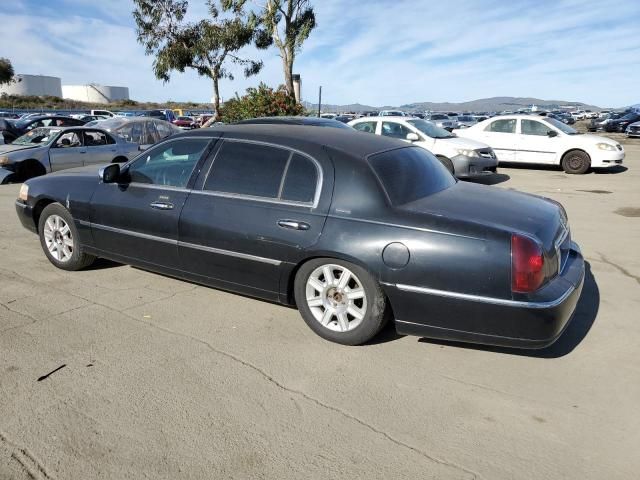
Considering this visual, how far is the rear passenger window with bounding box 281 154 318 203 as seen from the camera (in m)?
3.85

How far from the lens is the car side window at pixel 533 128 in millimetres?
14080

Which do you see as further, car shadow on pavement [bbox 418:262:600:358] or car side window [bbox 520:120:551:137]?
car side window [bbox 520:120:551:137]

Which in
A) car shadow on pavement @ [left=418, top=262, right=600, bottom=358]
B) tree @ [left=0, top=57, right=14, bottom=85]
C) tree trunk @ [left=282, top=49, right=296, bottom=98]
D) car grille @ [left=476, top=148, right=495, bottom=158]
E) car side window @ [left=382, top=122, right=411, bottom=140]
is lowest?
Answer: car shadow on pavement @ [left=418, top=262, right=600, bottom=358]

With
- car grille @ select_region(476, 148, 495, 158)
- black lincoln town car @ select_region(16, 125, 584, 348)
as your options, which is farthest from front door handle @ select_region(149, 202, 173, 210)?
car grille @ select_region(476, 148, 495, 158)

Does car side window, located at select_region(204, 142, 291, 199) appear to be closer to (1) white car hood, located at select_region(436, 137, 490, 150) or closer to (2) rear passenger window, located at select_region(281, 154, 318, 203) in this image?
(2) rear passenger window, located at select_region(281, 154, 318, 203)

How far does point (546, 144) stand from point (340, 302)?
1210 cm

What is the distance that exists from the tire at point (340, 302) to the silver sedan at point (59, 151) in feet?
30.3

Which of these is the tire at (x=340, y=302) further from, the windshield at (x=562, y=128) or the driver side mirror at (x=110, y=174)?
the windshield at (x=562, y=128)

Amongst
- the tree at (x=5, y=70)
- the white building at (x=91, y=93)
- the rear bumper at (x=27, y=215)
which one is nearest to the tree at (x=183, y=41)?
the rear bumper at (x=27, y=215)

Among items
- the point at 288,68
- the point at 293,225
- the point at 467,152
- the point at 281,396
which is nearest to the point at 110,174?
the point at 293,225

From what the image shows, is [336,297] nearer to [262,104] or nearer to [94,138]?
[94,138]

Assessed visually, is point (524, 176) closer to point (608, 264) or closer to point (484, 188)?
point (608, 264)

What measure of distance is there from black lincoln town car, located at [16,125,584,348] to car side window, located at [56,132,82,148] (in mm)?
7462

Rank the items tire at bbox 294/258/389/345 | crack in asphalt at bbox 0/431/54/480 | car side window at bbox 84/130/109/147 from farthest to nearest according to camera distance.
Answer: car side window at bbox 84/130/109/147 → tire at bbox 294/258/389/345 → crack in asphalt at bbox 0/431/54/480
